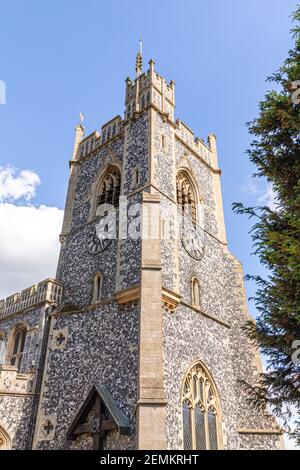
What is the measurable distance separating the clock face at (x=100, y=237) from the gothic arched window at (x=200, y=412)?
572 centimetres

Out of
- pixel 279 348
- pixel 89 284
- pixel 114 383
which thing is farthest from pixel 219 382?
pixel 279 348

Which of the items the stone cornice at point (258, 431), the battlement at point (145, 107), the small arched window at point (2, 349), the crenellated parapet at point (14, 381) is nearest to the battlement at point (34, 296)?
the small arched window at point (2, 349)

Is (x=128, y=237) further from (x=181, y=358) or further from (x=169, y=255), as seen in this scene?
(x=181, y=358)

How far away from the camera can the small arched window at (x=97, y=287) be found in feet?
47.7

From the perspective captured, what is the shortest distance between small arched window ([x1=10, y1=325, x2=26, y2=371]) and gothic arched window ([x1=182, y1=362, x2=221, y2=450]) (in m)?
7.07

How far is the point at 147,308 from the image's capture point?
1205 cm

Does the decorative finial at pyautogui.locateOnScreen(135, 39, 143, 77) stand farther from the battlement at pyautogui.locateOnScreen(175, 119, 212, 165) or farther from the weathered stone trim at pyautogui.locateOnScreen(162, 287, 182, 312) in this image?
the weathered stone trim at pyautogui.locateOnScreen(162, 287, 182, 312)

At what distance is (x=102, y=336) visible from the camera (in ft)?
42.8

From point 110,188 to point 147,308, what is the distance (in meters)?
7.31

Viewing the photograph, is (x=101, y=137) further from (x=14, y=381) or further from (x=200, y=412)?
(x=200, y=412)

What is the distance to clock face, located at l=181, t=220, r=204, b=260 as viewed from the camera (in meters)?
15.9

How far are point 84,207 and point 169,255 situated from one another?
578cm

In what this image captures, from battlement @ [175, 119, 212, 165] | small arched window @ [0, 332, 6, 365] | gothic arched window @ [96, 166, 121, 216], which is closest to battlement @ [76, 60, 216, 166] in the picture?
battlement @ [175, 119, 212, 165]

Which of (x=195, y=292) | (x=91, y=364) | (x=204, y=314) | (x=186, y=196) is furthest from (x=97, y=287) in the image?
(x=186, y=196)
